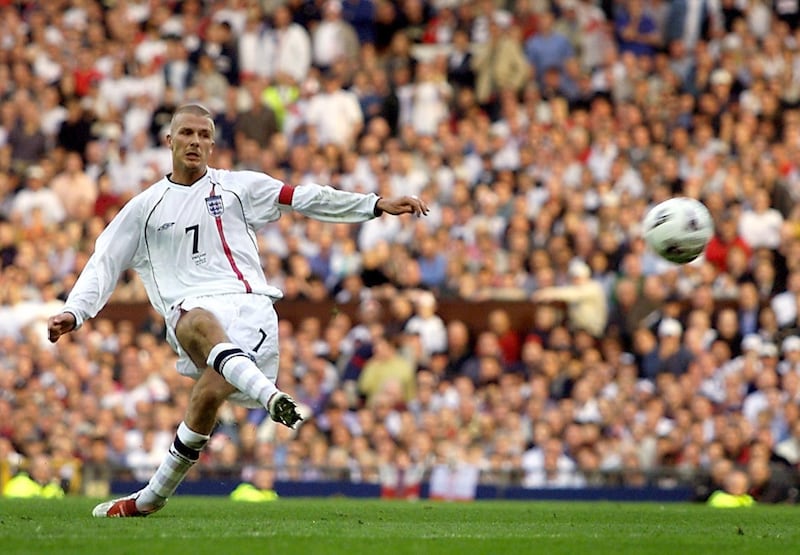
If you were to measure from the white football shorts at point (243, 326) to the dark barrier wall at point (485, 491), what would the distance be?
7074 millimetres

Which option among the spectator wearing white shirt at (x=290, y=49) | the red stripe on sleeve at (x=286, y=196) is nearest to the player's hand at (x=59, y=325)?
the red stripe on sleeve at (x=286, y=196)

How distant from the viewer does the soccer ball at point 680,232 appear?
39.1ft

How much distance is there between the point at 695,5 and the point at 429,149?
180 inches

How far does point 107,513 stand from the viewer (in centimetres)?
1091

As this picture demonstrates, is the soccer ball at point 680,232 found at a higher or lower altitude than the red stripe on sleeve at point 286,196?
lower

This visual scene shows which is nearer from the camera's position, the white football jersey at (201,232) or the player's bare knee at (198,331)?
the player's bare knee at (198,331)

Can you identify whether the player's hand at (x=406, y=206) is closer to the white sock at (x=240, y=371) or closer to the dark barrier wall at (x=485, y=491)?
the white sock at (x=240, y=371)

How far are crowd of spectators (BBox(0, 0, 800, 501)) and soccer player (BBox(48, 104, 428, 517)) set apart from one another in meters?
7.30

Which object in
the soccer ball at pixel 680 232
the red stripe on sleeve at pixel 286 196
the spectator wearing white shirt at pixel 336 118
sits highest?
the spectator wearing white shirt at pixel 336 118

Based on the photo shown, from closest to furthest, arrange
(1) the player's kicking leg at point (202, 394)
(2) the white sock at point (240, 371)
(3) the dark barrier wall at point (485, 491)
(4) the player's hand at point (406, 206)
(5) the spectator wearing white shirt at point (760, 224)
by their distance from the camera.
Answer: (2) the white sock at point (240, 371), (1) the player's kicking leg at point (202, 394), (4) the player's hand at point (406, 206), (3) the dark barrier wall at point (485, 491), (5) the spectator wearing white shirt at point (760, 224)

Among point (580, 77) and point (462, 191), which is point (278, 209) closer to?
point (462, 191)

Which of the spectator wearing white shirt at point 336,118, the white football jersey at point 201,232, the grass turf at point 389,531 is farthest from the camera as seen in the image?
the spectator wearing white shirt at point 336,118

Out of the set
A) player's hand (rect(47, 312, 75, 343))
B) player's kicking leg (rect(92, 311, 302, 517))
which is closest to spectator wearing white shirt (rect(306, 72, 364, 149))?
player's kicking leg (rect(92, 311, 302, 517))

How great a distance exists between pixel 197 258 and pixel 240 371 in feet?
3.56
